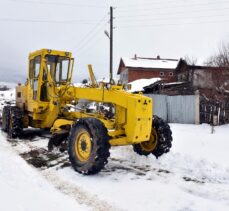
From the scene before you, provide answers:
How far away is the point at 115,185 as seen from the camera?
236 inches

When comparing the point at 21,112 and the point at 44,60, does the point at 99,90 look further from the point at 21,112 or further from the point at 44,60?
the point at 21,112

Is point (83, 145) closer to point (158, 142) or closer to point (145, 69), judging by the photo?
point (158, 142)

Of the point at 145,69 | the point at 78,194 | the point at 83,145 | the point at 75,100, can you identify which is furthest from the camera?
the point at 145,69

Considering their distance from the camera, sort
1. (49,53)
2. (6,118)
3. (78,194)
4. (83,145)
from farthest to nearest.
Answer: (6,118), (49,53), (83,145), (78,194)

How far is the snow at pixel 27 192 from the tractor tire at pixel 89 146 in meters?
0.89

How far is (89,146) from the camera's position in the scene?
268 inches

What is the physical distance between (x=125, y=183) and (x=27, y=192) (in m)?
1.85

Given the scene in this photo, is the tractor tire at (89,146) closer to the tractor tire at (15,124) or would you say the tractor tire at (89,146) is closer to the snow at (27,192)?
the snow at (27,192)

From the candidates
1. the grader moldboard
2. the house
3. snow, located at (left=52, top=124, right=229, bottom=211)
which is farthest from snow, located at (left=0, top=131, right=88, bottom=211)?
the house

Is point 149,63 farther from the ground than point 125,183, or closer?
farther from the ground

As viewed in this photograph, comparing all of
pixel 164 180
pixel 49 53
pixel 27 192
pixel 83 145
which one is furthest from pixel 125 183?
pixel 49 53

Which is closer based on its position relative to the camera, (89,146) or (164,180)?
(164,180)

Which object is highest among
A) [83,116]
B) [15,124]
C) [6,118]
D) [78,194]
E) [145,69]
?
[145,69]

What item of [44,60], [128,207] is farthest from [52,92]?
[128,207]
